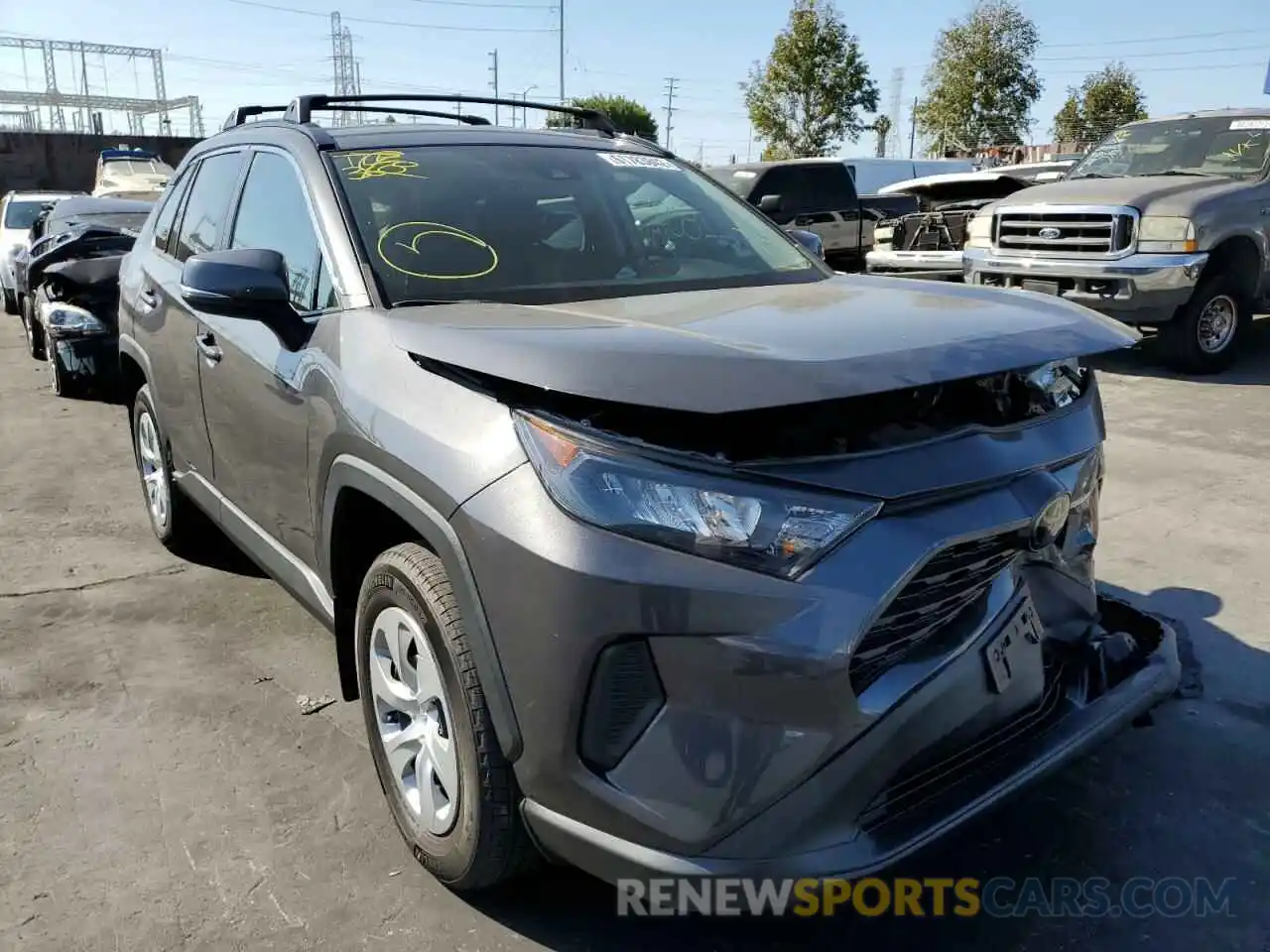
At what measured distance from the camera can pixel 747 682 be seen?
1.79 metres

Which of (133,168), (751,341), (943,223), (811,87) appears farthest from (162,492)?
(811,87)

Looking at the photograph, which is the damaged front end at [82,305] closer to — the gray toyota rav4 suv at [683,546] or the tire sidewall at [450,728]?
the gray toyota rav4 suv at [683,546]

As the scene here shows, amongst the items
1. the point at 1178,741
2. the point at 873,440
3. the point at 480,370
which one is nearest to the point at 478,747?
the point at 480,370

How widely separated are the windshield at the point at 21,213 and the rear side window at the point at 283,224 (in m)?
13.7

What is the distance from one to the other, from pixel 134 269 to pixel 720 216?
2772mm

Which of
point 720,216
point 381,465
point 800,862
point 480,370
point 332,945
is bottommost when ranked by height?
point 332,945

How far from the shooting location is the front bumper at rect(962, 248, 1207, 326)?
816 centimetres

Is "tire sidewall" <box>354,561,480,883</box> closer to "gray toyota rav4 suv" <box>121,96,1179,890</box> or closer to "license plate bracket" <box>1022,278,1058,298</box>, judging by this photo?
"gray toyota rav4 suv" <box>121,96,1179,890</box>

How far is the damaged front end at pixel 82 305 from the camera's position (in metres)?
7.99

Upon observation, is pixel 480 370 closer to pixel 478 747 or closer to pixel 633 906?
pixel 478 747

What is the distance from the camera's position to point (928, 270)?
9.94 meters

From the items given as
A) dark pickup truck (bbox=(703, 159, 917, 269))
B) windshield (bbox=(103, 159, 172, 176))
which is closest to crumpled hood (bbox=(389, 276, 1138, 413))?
dark pickup truck (bbox=(703, 159, 917, 269))

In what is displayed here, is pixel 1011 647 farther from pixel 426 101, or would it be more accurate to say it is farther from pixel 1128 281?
pixel 1128 281

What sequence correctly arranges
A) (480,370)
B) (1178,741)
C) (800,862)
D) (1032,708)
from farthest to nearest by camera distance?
1. (1178,741)
2. (1032,708)
3. (480,370)
4. (800,862)
